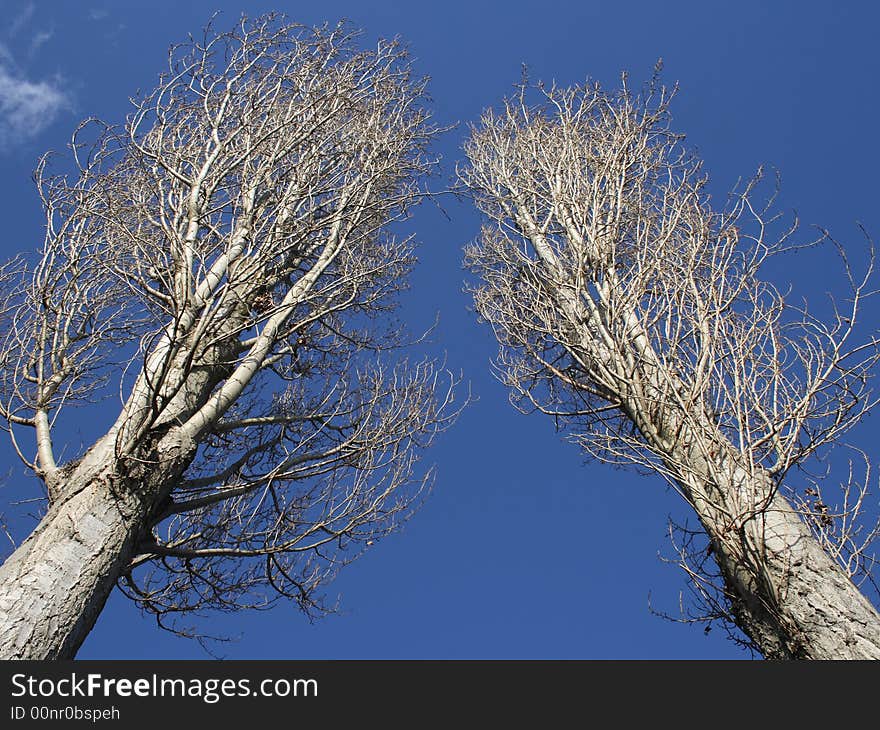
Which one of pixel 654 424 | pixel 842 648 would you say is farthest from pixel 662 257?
pixel 842 648

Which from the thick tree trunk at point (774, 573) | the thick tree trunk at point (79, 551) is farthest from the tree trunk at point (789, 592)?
the thick tree trunk at point (79, 551)

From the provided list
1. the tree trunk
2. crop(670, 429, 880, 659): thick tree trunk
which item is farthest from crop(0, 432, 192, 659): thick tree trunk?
the tree trunk

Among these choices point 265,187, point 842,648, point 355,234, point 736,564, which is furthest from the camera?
point 355,234

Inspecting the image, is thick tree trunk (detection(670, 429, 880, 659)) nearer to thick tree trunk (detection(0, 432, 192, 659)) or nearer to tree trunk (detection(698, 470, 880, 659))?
tree trunk (detection(698, 470, 880, 659))

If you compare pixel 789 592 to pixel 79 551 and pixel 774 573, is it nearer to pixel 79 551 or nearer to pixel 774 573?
pixel 774 573

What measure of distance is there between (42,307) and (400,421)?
8.96 feet

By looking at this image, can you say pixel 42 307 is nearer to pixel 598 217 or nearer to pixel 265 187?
pixel 265 187

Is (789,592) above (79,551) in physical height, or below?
below

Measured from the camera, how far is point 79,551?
3.65 metres

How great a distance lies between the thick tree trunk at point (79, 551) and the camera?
333cm

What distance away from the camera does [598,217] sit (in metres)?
6.56

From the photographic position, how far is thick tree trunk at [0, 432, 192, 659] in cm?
333

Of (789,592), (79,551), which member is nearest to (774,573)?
(789,592)

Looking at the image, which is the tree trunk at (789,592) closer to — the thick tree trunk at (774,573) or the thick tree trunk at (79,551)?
the thick tree trunk at (774,573)
